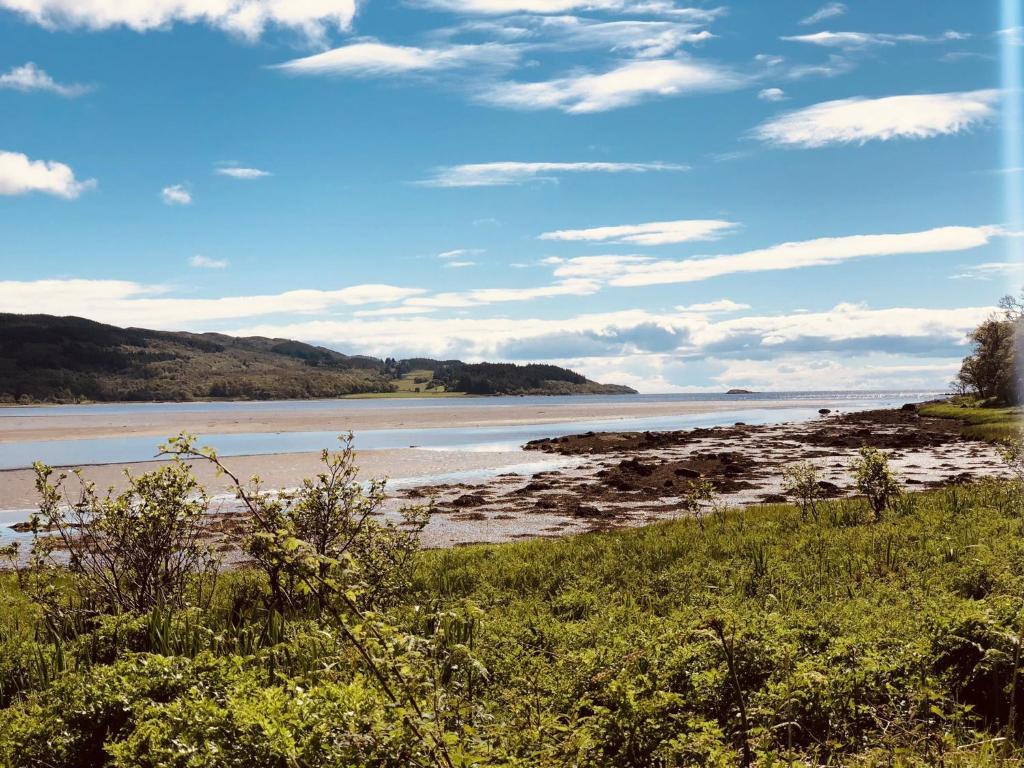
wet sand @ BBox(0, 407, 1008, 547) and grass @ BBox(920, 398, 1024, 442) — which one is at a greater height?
Result: grass @ BBox(920, 398, 1024, 442)

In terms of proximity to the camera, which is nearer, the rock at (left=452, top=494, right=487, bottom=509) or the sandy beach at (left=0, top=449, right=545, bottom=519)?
the rock at (left=452, top=494, right=487, bottom=509)

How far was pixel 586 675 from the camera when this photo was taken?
7.46 meters

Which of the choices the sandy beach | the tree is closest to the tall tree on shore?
the tree

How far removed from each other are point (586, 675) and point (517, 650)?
5.24ft

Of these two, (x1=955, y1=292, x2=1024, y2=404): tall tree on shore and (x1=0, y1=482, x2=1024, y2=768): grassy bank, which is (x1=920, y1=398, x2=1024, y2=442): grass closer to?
(x1=955, y1=292, x2=1024, y2=404): tall tree on shore

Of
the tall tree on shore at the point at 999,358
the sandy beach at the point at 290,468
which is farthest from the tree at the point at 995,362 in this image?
the sandy beach at the point at 290,468

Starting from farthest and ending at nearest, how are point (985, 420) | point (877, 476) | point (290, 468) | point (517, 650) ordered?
→ point (985, 420)
point (290, 468)
point (877, 476)
point (517, 650)

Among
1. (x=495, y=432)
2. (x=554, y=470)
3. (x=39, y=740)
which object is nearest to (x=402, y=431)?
(x=495, y=432)

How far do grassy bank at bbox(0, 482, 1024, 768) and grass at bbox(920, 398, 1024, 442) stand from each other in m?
34.6

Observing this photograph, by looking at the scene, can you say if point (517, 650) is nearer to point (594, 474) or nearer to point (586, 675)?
point (586, 675)

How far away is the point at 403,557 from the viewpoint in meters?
12.8

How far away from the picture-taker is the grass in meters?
51.7

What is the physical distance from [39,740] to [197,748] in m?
2.10

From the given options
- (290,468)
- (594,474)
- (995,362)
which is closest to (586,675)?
(594,474)
